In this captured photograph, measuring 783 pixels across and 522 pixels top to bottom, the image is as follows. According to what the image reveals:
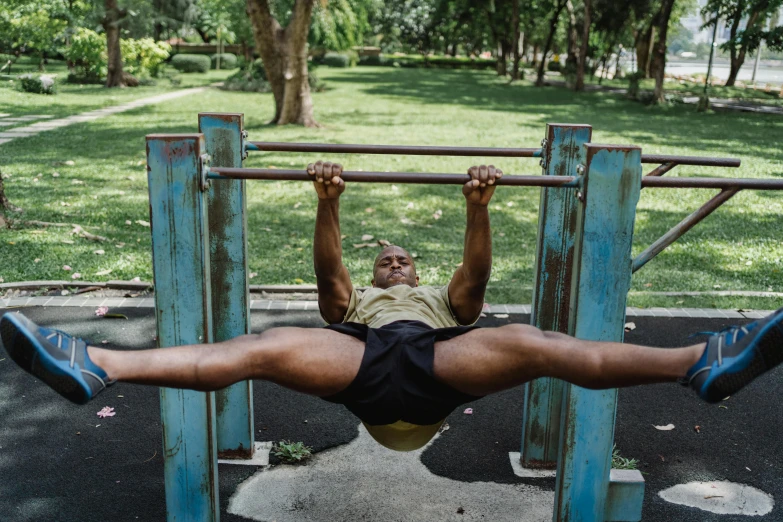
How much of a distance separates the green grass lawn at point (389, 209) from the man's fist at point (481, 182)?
3326 mm

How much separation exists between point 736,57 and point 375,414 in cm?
3583

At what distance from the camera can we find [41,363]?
2.11 metres

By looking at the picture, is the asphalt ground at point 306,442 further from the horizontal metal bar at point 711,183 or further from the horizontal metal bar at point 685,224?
the horizontal metal bar at point 711,183

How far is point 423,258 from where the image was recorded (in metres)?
7.04

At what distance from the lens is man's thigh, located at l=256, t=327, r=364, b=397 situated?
2.41 m

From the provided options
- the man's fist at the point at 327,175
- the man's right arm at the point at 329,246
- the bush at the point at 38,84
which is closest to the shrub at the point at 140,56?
the bush at the point at 38,84

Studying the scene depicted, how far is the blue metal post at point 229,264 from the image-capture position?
3344mm

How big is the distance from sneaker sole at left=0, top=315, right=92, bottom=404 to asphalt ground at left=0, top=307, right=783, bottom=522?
1361mm

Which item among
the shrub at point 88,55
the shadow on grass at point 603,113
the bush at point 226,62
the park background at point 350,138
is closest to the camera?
the park background at point 350,138

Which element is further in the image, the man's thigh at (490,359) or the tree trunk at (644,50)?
the tree trunk at (644,50)

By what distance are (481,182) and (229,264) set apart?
1353mm

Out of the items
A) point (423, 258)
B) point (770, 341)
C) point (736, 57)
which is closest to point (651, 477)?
point (770, 341)

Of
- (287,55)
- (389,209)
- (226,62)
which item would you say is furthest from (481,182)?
(226,62)

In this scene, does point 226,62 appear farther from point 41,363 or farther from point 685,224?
point 41,363
